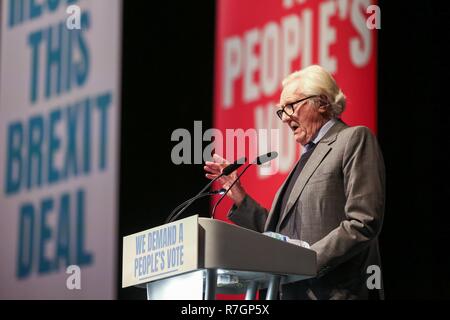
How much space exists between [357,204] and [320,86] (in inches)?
22.0

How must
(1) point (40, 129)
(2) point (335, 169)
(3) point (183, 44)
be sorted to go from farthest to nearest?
1. (3) point (183, 44)
2. (1) point (40, 129)
3. (2) point (335, 169)

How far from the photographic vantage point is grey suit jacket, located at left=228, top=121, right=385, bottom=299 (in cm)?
271

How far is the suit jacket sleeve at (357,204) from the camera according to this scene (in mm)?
2680

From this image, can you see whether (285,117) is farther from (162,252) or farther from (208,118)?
(208,118)

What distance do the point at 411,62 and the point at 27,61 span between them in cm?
212

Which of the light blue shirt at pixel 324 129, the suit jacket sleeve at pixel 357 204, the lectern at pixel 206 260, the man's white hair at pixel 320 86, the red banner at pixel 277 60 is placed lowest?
the lectern at pixel 206 260

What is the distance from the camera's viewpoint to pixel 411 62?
15.4ft

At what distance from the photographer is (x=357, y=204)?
277cm

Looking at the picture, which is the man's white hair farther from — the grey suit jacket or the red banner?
the red banner

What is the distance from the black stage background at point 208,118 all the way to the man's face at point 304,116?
5.24ft

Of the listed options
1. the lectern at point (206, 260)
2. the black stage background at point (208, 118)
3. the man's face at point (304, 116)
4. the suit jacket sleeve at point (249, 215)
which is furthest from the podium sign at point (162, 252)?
the black stage background at point (208, 118)

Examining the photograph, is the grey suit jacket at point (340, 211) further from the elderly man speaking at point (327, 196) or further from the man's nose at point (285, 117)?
the man's nose at point (285, 117)
